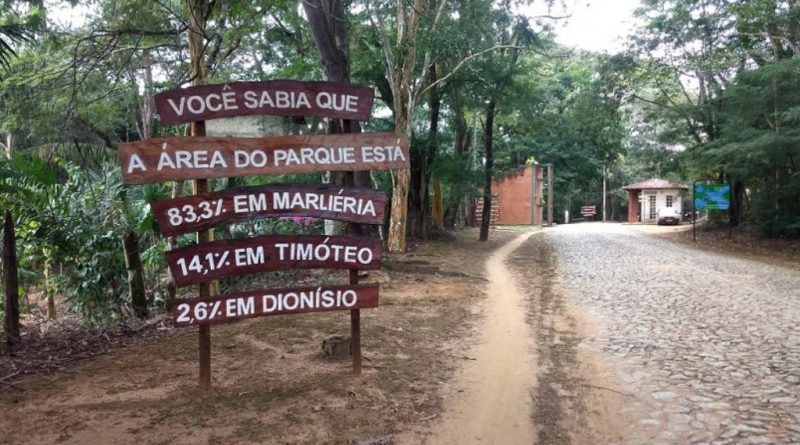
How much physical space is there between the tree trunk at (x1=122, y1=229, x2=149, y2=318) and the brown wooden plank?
2869 millimetres

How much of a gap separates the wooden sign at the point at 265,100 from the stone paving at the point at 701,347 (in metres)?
3.46

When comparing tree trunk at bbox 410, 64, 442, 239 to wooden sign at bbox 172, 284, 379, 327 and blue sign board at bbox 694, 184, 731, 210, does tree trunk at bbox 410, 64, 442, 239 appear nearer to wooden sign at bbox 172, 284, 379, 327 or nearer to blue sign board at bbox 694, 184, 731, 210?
blue sign board at bbox 694, 184, 731, 210

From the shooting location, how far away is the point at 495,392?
211 inches

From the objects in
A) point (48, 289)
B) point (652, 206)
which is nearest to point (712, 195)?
point (48, 289)

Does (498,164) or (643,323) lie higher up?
(498,164)

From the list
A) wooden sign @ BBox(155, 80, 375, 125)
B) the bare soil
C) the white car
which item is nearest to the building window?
the white car

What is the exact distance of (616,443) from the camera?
14.0 feet

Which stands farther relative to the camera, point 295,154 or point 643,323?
point 643,323

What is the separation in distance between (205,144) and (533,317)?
5555 mm

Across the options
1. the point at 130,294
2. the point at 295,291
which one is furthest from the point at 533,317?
the point at 130,294

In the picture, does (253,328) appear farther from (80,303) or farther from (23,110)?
(23,110)

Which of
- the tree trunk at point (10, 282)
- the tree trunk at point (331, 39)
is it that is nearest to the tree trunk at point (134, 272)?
the tree trunk at point (10, 282)

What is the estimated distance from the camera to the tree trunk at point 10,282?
19.3 feet

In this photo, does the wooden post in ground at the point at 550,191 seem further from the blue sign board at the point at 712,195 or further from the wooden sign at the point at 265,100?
the wooden sign at the point at 265,100
